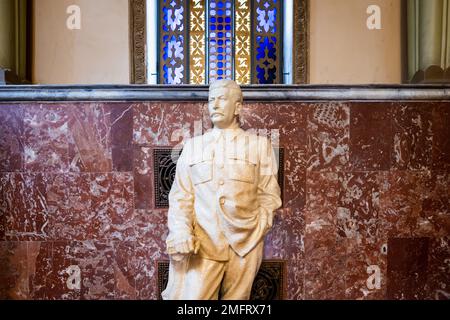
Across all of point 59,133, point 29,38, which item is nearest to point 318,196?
point 59,133

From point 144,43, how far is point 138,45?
7cm

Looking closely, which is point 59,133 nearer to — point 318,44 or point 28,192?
point 28,192

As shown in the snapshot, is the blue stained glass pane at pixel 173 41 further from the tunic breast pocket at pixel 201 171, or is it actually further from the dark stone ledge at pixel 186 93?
the tunic breast pocket at pixel 201 171

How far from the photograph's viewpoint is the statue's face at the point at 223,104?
2.79 m

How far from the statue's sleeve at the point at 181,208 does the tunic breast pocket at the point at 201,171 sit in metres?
0.05

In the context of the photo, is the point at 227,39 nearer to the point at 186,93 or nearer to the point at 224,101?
the point at 186,93

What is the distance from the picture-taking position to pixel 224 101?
9.16ft

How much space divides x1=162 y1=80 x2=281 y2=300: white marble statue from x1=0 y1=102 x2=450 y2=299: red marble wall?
41.8 inches

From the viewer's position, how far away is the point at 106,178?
391 centimetres

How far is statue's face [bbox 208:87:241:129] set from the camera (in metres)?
2.79

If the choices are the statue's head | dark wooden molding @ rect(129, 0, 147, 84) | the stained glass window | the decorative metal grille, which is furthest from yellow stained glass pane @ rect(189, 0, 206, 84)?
the statue's head

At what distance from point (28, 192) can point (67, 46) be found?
1760 mm

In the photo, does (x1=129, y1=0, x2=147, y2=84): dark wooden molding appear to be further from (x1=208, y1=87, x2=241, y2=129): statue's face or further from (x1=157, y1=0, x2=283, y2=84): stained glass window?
(x1=208, y1=87, x2=241, y2=129): statue's face

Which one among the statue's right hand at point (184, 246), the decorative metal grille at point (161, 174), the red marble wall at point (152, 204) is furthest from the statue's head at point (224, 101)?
the decorative metal grille at point (161, 174)
